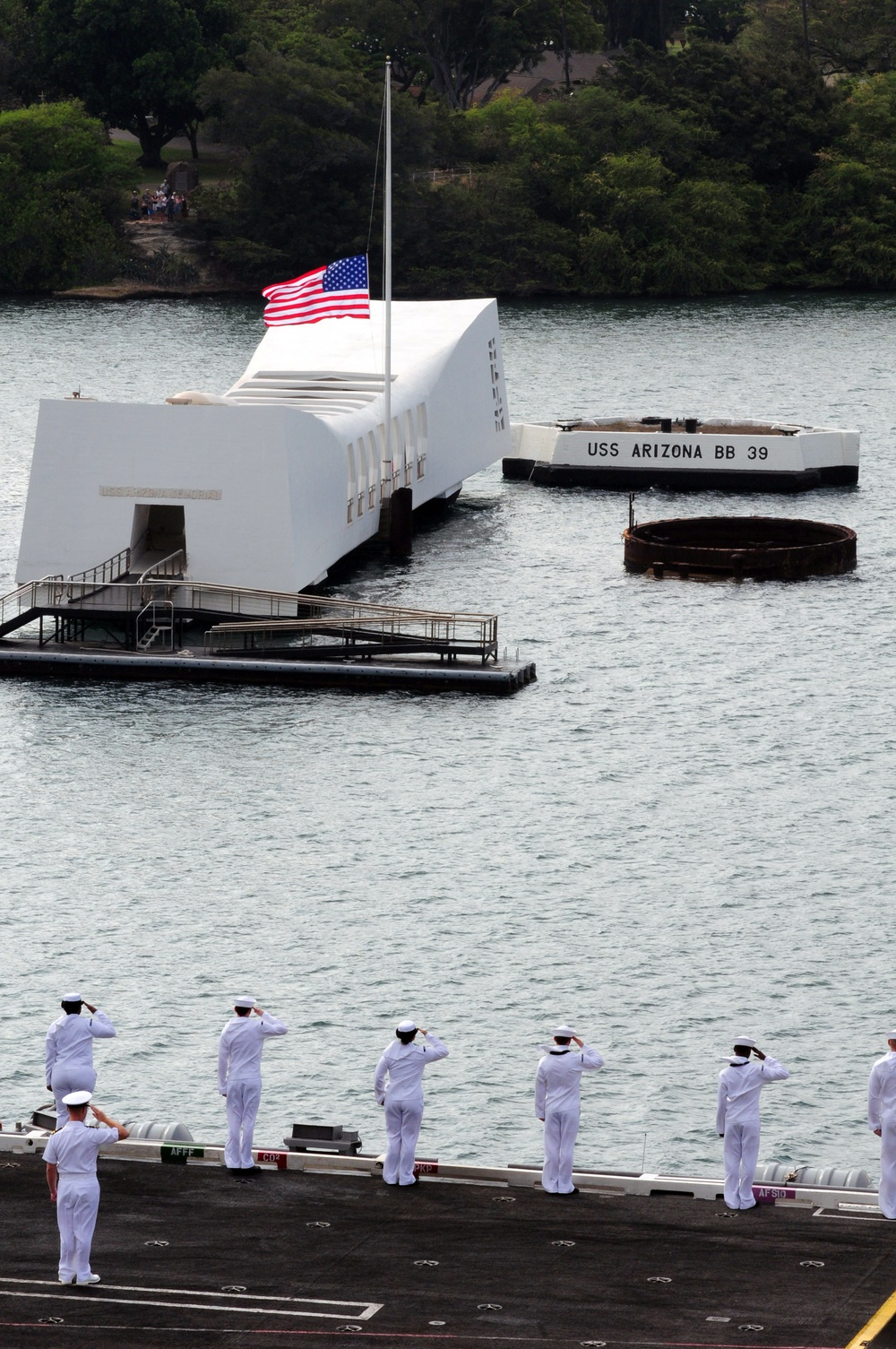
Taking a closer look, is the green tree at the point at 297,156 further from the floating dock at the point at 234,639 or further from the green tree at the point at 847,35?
the floating dock at the point at 234,639

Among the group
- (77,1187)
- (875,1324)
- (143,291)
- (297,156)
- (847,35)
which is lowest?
(875,1324)

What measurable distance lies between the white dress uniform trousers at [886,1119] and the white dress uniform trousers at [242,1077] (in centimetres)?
653

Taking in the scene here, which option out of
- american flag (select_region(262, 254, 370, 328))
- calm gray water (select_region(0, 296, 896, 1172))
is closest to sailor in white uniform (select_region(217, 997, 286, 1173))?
calm gray water (select_region(0, 296, 896, 1172))

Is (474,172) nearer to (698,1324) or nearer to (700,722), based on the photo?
(700,722)

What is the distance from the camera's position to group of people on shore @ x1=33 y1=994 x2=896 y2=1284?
24.0 meters

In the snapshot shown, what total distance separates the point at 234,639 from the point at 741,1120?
33933 millimetres

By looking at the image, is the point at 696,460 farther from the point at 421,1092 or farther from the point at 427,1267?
the point at 427,1267

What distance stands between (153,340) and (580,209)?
151ft

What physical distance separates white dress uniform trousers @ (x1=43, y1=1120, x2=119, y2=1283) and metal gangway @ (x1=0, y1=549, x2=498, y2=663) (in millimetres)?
33276

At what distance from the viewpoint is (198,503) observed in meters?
57.4

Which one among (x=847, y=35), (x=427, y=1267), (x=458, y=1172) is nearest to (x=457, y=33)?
(x=847, y=35)

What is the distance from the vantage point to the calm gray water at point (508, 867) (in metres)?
32.8

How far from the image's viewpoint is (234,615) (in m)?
57.0

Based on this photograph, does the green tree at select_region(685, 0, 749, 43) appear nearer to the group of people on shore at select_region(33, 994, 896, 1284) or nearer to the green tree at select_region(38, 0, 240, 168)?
the green tree at select_region(38, 0, 240, 168)
